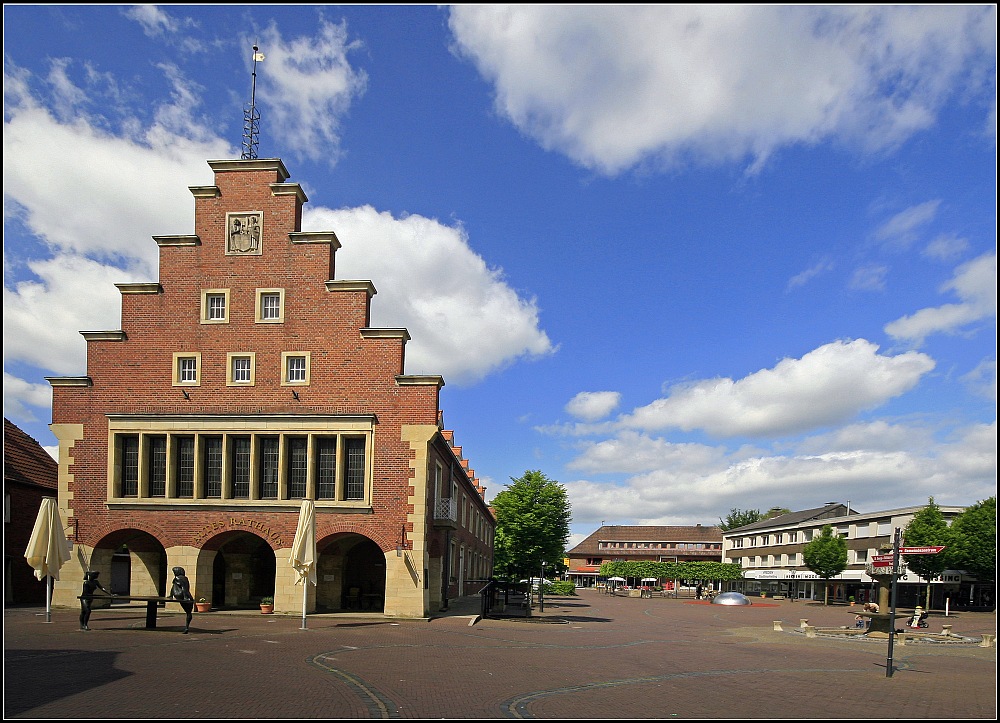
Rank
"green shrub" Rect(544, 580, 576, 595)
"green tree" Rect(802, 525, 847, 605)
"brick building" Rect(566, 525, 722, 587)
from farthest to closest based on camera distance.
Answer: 1. "brick building" Rect(566, 525, 722, 587)
2. "green shrub" Rect(544, 580, 576, 595)
3. "green tree" Rect(802, 525, 847, 605)

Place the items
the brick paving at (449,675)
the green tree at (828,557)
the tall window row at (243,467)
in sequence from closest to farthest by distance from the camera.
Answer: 1. the brick paving at (449,675)
2. the tall window row at (243,467)
3. the green tree at (828,557)

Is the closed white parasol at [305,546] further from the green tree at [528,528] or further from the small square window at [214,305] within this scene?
the green tree at [528,528]

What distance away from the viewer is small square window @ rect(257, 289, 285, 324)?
109 ft

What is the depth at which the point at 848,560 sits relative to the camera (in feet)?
248

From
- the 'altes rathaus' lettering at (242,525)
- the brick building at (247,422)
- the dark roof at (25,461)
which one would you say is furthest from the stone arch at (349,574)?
the dark roof at (25,461)

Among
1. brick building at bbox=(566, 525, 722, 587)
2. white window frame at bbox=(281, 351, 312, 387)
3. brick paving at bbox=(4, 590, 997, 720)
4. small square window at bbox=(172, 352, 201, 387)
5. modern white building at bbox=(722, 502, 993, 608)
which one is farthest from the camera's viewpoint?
brick building at bbox=(566, 525, 722, 587)

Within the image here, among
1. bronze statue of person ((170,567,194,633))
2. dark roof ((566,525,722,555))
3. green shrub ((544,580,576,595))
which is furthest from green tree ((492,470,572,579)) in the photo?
dark roof ((566,525,722,555))

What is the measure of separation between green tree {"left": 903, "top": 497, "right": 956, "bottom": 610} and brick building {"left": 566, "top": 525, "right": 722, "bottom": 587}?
68.0 metres

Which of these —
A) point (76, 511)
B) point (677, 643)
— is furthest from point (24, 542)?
point (677, 643)

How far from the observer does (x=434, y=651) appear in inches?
787

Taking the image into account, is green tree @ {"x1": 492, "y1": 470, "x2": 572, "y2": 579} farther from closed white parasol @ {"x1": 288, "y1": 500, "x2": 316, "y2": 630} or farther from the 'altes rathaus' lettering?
closed white parasol @ {"x1": 288, "y1": 500, "x2": 316, "y2": 630}

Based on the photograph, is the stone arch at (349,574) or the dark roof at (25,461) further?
the dark roof at (25,461)

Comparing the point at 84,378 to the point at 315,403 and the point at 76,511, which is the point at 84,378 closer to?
the point at 76,511

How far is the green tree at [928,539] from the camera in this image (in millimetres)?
57031
